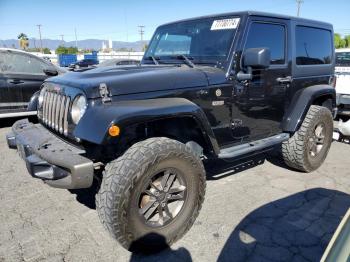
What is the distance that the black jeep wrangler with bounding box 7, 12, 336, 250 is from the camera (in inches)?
103

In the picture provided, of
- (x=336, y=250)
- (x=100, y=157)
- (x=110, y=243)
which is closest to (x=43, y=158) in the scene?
(x=100, y=157)

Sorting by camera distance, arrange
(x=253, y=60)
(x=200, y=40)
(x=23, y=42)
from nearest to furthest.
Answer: (x=253, y=60) → (x=200, y=40) → (x=23, y=42)

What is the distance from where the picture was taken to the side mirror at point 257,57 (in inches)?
129

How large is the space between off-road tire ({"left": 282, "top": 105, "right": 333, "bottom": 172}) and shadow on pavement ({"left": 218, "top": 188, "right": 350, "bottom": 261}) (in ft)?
1.91

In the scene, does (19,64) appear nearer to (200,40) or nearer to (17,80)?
(17,80)

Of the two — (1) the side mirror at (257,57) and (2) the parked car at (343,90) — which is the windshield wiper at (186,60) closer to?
(1) the side mirror at (257,57)

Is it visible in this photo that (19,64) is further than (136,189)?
Yes

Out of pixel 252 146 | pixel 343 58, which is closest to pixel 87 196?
pixel 252 146

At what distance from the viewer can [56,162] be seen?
260 cm

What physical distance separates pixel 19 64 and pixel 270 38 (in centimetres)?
550

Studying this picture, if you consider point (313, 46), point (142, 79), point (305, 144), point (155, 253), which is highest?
point (313, 46)

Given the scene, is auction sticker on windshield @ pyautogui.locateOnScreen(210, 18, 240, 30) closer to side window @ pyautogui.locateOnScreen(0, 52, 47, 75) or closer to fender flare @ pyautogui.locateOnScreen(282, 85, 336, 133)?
fender flare @ pyautogui.locateOnScreen(282, 85, 336, 133)

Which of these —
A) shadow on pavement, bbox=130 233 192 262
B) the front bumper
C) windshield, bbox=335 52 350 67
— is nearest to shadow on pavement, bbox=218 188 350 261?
shadow on pavement, bbox=130 233 192 262

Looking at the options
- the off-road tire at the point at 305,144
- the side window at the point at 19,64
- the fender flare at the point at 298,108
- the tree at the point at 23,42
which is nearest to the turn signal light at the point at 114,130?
the fender flare at the point at 298,108
